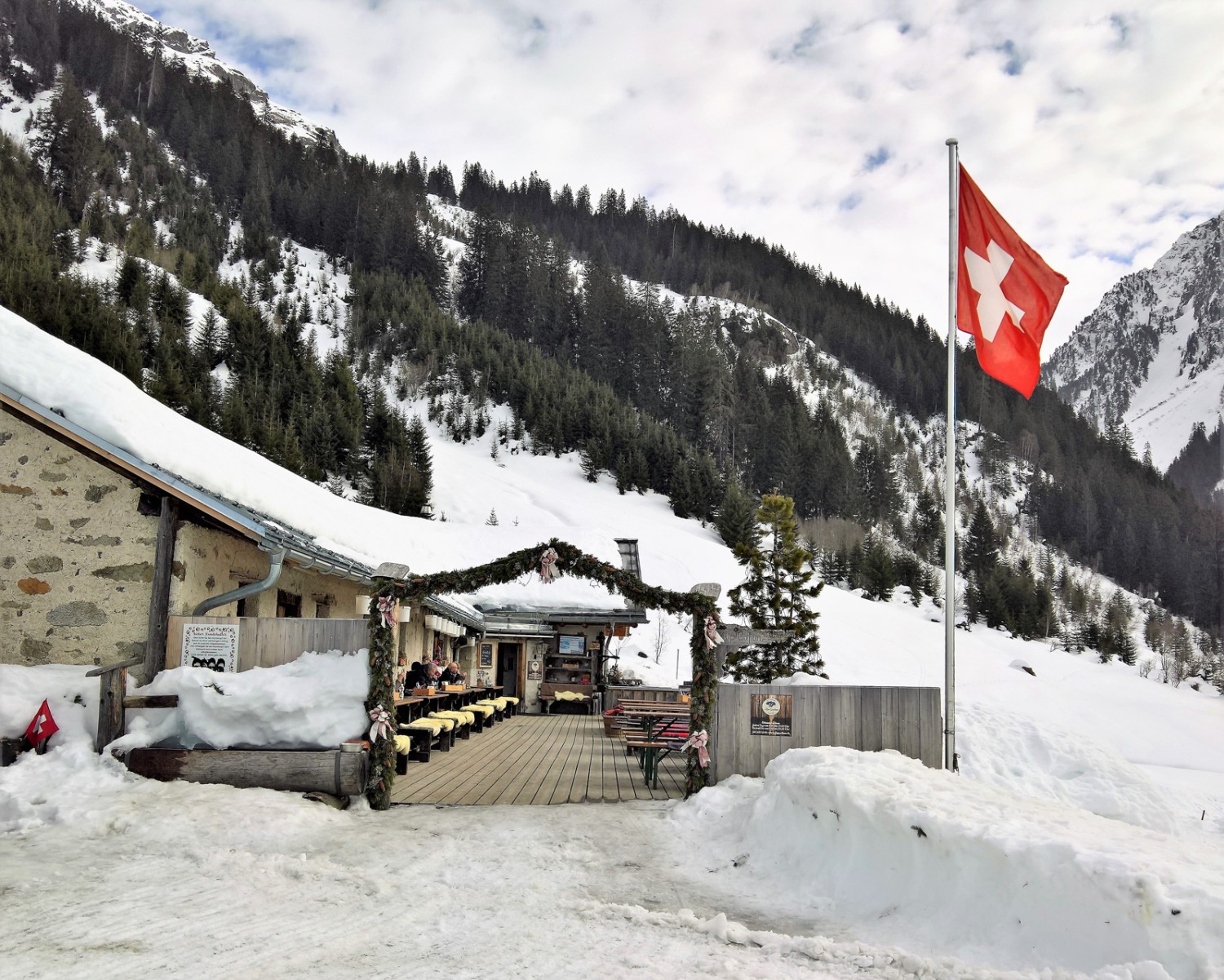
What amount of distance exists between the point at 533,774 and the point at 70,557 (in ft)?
18.6

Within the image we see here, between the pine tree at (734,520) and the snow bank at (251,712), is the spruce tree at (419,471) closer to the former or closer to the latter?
the pine tree at (734,520)

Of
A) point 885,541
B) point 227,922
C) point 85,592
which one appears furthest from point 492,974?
point 885,541

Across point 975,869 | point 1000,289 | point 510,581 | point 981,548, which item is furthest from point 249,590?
point 981,548

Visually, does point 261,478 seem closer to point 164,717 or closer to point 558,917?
point 164,717

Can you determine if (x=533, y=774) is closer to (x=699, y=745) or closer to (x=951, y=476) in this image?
(x=699, y=745)

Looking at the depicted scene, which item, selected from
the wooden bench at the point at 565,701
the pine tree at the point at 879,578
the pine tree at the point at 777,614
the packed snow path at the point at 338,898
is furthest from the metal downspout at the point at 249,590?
the pine tree at the point at 879,578

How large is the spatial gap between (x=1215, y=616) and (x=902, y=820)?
8803cm

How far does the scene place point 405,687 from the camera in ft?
43.6

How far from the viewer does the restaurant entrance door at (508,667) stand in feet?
75.9

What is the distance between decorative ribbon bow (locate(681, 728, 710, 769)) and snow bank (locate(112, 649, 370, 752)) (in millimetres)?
3215

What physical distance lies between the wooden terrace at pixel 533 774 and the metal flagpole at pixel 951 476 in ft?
9.55

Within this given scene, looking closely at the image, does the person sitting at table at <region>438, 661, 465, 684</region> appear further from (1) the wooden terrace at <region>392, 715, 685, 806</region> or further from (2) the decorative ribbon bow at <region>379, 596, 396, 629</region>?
(2) the decorative ribbon bow at <region>379, 596, 396, 629</region>

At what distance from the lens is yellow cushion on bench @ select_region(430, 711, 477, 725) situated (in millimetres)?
12737

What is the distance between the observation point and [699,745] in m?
8.34
